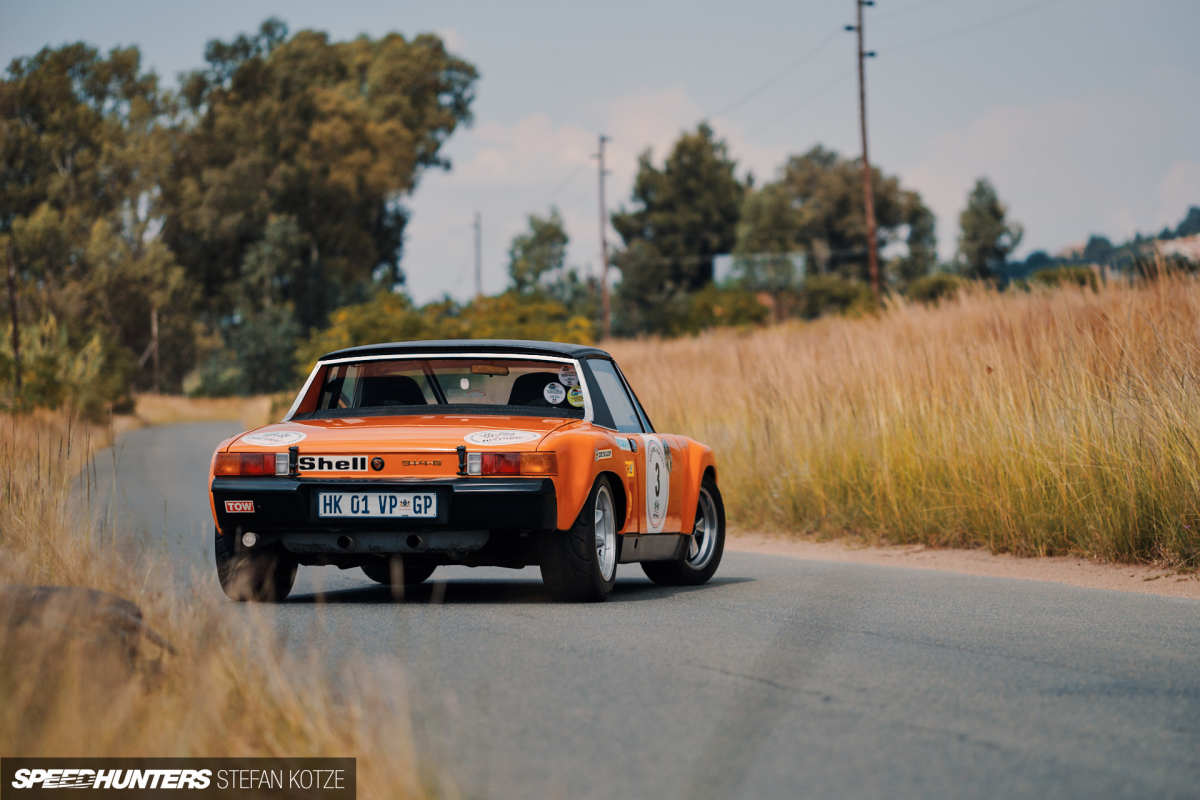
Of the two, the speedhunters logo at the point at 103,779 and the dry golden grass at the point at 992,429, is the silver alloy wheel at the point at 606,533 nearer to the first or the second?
the dry golden grass at the point at 992,429

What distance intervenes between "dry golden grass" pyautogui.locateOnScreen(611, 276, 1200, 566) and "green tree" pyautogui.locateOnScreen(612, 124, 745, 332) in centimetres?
8480

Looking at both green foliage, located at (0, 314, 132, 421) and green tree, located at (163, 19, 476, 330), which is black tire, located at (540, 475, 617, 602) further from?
green tree, located at (163, 19, 476, 330)

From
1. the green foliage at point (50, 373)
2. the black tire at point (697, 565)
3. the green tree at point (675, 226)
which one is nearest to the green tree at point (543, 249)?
the green tree at point (675, 226)

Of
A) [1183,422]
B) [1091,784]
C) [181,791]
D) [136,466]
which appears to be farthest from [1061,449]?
[136,466]

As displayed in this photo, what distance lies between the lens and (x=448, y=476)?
825 cm

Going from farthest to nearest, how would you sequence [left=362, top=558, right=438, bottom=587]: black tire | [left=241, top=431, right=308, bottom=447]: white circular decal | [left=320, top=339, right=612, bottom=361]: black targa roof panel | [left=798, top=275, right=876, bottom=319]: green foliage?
[left=798, top=275, right=876, bottom=319]: green foliage, [left=362, top=558, right=438, bottom=587]: black tire, [left=320, top=339, right=612, bottom=361]: black targa roof panel, [left=241, top=431, right=308, bottom=447]: white circular decal

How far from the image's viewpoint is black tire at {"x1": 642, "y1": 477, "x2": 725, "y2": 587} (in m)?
10.5

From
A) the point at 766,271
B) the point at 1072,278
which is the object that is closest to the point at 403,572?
the point at 1072,278

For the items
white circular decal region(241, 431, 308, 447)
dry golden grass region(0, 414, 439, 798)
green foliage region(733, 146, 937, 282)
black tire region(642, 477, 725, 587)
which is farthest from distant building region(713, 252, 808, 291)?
dry golden grass region(0, 414, 439, 798)

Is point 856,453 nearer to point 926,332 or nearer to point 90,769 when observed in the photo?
point 926,332

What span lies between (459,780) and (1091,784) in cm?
169

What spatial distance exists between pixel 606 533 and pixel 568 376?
38.6 inches

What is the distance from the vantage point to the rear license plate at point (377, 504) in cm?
823

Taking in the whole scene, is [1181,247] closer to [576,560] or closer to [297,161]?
[576,560]
